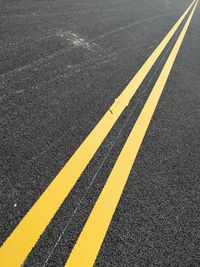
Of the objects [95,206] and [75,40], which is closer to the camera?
[95,206]

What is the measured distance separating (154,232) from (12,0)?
7254 millimetres

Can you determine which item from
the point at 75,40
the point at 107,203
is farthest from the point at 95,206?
→ the point at 75,40

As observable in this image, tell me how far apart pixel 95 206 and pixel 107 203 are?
119 mm

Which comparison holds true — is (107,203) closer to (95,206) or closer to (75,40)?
(95,206)

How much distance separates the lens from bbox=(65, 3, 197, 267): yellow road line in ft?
7.60

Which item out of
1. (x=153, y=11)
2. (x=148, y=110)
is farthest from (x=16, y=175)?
(x=153, y=11)

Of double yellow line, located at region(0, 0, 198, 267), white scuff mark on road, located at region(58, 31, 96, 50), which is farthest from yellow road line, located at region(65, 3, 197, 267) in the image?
white scuff mark on road, located at region(58, 31, 96, 50)

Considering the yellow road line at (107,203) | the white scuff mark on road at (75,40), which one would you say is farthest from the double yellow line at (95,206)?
the white scuff mark on road at (75,40)

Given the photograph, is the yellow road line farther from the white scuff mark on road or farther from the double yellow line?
the white scuff mark on road

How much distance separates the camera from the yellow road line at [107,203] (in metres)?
2.32

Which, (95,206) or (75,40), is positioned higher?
(95,206)

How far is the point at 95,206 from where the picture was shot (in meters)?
2.74

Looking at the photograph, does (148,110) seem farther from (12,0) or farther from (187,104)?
(12,0)

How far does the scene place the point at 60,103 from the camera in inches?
163
